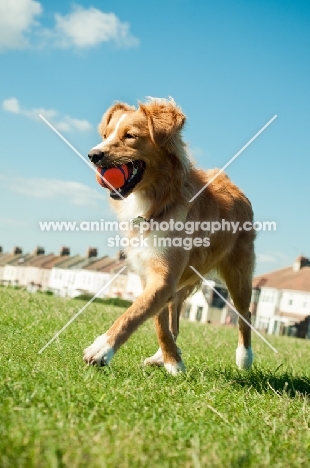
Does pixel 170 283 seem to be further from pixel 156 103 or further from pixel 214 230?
pixel 156 103

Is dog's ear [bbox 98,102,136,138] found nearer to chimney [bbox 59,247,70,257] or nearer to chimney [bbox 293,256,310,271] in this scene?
chimney [bbox 293,256,310,271]

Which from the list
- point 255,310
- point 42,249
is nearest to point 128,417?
point 255,310

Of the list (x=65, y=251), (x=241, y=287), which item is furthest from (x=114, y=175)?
(x=65, y=251)

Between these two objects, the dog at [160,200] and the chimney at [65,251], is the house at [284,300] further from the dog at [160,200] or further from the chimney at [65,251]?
the dog at [160,200]

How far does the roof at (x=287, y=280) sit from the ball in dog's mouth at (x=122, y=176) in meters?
71.9

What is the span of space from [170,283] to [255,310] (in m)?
81.4

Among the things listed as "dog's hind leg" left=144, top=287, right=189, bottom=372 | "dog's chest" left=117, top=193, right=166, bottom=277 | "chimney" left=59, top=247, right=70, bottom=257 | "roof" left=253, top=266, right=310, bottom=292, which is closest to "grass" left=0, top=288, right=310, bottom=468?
"dog's hind leg" left=144, top=287, right=189, bottom=372

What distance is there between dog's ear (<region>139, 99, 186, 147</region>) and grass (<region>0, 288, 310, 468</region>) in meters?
2.40

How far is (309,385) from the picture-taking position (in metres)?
6.57

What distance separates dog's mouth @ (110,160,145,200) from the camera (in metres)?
6.20

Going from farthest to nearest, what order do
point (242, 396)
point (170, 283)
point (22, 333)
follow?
point (22, 333) → point (170, 283) → point (242, 396)

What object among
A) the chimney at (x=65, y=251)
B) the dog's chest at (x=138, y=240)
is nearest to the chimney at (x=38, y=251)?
the chimney at (x=65, y=251)

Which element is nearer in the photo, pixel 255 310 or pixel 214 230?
pixel 214 230

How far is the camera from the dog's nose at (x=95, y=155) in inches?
235
